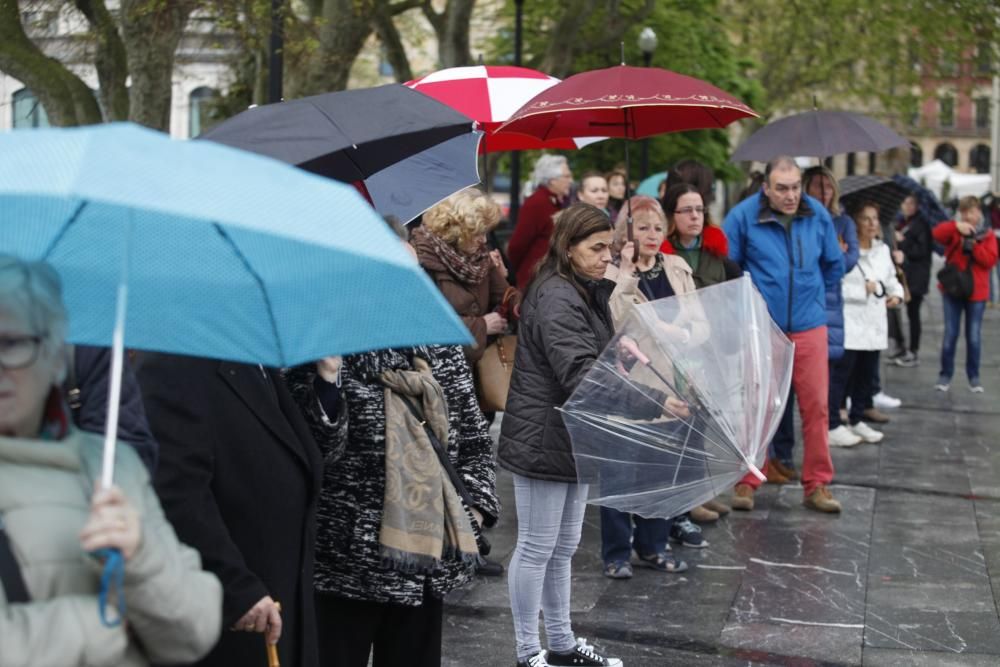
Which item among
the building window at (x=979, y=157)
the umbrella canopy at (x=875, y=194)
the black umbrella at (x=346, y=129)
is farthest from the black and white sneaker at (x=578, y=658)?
the building window at (x=979, y=157)

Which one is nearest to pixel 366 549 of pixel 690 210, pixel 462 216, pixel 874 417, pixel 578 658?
pixel 578 658

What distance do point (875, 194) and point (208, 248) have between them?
412 inches

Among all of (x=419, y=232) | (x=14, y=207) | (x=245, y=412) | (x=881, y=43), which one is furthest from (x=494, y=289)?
(x=881, y=43)

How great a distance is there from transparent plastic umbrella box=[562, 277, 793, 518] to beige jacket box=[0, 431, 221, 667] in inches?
115

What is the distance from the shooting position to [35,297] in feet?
7.98

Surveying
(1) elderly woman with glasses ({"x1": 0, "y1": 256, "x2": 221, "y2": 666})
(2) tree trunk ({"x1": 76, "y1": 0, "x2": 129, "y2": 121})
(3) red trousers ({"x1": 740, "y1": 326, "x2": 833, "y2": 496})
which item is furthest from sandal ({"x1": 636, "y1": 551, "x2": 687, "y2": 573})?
(2) tree trunk ({"x1": 76, "y1": 0, "x2": 129, "y2": 121})

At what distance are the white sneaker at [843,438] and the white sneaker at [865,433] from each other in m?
0.05

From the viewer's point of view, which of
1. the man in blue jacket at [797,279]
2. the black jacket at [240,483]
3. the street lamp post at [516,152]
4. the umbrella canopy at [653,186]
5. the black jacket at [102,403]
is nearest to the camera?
the black jacket at [102,403]

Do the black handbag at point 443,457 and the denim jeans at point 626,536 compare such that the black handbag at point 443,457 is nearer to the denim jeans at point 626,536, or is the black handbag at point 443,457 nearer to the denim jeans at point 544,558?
the denim jeans at point 544,558

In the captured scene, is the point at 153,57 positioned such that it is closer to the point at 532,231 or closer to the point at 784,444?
the point at 532,231

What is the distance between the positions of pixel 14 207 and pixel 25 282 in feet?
0.43

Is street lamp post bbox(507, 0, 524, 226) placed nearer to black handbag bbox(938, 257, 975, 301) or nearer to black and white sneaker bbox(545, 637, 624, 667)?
black handbag bbox(938, 257, 975, 301)

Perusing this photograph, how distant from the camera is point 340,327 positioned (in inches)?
108

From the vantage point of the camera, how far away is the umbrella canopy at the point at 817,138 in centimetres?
969
